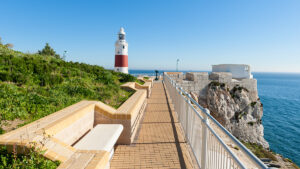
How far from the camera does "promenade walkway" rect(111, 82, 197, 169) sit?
3581 mm

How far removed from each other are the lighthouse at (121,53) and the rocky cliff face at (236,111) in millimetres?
14684

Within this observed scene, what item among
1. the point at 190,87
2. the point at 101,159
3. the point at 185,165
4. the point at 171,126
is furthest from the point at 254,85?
the point at 101,159

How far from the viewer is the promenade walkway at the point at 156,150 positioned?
358 cm

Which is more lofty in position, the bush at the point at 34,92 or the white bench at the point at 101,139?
the bush at the point at 34,92

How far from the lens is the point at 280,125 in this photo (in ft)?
98.4

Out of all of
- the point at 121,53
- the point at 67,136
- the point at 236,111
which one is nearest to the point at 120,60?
the point at 121,53

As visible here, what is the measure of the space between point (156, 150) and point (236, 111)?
23.1m

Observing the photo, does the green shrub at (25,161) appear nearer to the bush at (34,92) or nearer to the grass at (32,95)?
the grass at (32,95)

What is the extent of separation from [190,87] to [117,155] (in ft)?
66.2

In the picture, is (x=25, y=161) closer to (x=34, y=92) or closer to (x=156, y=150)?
(x=156, y=150)

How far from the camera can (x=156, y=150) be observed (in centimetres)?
411

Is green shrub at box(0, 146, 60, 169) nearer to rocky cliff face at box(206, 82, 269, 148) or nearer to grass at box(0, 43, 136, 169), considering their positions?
grass at box(0, 43, 136, 169)

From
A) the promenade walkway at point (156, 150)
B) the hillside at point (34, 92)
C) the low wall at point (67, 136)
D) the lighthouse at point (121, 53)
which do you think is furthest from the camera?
the lighthouse at point (121, 53)

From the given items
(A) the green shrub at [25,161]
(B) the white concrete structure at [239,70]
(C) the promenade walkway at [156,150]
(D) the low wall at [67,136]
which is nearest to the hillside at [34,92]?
(D) the low wall at [67,136]
